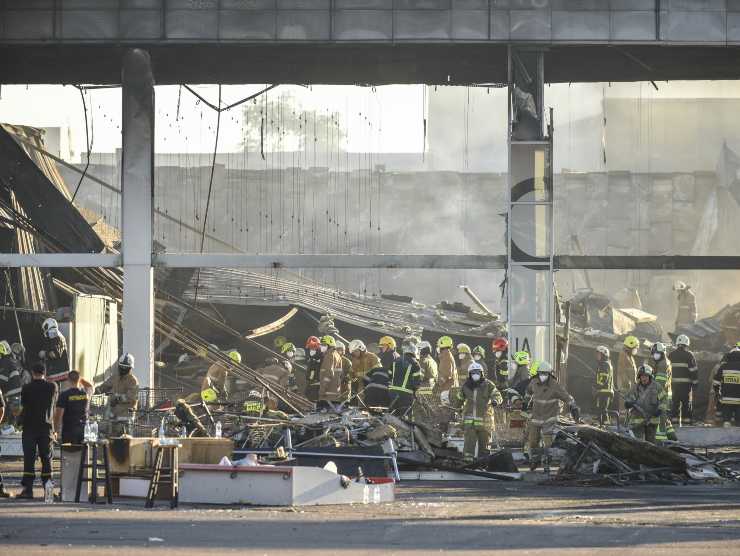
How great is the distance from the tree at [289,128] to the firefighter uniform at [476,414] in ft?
147

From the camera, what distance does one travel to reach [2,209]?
3241cm

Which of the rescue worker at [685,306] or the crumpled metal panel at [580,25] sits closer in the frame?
the crumpled metal panel at [580,25]

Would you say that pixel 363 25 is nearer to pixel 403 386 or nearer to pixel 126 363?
pixel 403 386

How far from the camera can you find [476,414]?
70.2ft

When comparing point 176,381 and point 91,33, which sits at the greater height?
point 91,33

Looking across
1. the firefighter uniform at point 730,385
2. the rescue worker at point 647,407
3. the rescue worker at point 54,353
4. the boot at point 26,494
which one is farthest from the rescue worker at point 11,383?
the firefighter uniform at point 730,385

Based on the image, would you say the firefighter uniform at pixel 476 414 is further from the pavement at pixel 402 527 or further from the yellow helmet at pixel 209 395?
the yellow helmet at pixel 209 395

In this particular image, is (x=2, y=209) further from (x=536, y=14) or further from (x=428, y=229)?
(x=428, y=229)

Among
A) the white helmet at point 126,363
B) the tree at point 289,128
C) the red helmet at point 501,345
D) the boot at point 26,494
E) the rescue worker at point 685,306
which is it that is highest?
the tree at point 289,128

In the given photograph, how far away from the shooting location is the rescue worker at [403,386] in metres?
23.9

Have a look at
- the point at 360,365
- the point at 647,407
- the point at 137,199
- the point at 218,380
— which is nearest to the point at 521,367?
the point at 360,365

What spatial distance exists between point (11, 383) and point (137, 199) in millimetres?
4873

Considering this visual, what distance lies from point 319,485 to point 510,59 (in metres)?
15.1

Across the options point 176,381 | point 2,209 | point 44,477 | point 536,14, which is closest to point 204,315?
point 176,381
